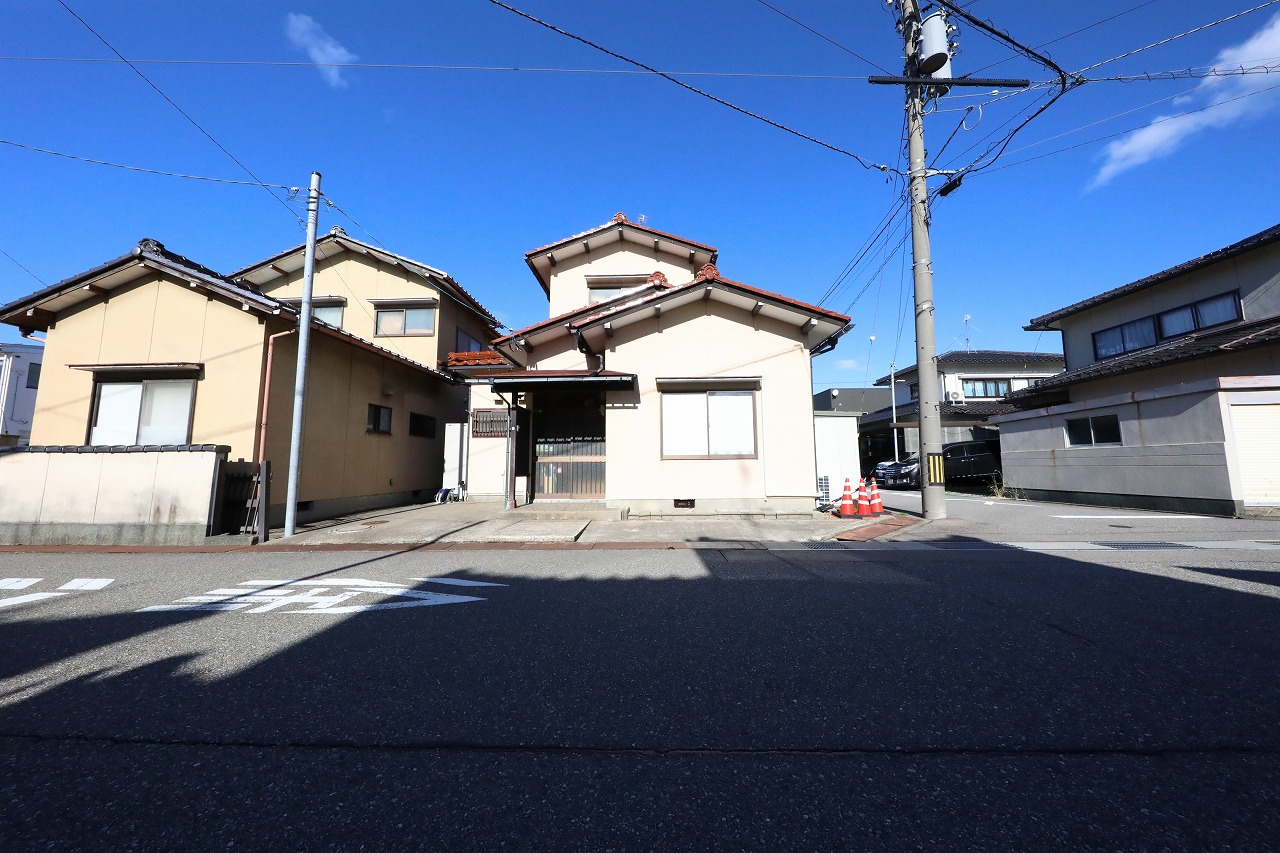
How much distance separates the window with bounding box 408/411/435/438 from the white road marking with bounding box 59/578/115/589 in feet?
28.8

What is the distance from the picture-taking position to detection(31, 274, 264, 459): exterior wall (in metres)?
9.34

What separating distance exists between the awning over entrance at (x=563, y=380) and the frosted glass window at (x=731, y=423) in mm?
1834

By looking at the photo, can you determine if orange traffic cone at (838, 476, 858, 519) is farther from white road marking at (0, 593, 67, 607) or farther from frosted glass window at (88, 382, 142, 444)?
frosted glass window at (88, 382, 142, 444)

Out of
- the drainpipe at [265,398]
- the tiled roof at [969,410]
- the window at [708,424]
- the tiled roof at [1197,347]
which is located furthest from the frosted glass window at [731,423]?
the tiled roof at [969,410]

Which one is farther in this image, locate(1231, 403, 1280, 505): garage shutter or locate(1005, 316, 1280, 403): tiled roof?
locate(1005, 316, 1280, 403): tiled roof

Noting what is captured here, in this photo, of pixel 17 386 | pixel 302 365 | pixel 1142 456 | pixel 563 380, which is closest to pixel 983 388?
pixel 1142 456

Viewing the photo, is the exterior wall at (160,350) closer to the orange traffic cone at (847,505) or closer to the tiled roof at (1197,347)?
the orange traffic cone at (847,505)

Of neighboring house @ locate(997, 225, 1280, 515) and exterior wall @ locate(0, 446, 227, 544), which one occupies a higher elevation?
neighboring house @ locate(997, 225, 1280, 515)

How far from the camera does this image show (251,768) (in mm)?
2012

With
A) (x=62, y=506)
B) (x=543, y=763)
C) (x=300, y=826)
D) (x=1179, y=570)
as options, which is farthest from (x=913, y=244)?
(x=62, y=506)

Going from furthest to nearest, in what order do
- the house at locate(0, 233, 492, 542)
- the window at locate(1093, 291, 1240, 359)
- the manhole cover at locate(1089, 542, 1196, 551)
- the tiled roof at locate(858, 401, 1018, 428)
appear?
the tiled roof at locate(858, 401, 1018, 428), the window at locate(1093, 291, 1240, 359), the house at locate(0, 233, 492, 542), the manhole cover at locate(1089, 542, 1196, 551)

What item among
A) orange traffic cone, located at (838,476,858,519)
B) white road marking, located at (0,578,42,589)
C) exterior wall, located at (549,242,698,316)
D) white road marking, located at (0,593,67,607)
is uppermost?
exterior wall, located at (549,242,698,316)

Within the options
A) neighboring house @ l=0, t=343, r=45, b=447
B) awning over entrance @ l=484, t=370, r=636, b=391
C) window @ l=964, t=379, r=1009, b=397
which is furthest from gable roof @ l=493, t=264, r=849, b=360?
neighboring house @ l=0, t=343, r=45, b=447

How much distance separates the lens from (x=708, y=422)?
1078 cm
